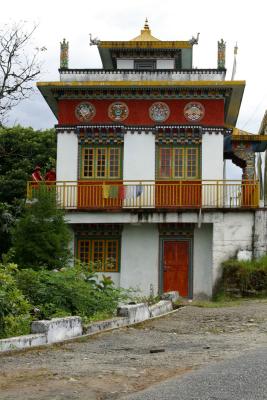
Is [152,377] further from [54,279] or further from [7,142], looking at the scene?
[7,142]

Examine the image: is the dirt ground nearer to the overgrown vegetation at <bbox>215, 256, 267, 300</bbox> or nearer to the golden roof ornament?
the overgrown vegetation at <bbox>215, 256, 267, 300</bbox>

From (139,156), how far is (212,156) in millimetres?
2571

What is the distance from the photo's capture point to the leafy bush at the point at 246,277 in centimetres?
2122

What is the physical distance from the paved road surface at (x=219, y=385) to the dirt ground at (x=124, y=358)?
1.13ft

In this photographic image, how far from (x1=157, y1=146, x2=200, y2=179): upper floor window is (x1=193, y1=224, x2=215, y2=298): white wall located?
2.03m

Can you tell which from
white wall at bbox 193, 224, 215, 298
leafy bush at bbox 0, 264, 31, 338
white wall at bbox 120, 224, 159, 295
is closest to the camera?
leafy bush at bbox 0, 264, 31, 338

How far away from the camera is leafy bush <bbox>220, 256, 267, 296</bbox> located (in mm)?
21219

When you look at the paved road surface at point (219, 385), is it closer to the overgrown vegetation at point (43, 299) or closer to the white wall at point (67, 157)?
the overgrown vegetation at point (43, 299)

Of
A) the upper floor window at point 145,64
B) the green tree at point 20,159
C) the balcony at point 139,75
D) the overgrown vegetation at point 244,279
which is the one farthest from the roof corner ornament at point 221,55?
the green tree at point 20,159

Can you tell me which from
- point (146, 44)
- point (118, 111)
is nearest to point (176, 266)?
point (118, 111)

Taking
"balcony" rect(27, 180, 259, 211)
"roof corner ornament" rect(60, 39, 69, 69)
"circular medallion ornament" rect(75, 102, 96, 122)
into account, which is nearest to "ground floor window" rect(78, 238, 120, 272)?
"balcony" rect(27, 180, 259, 211)

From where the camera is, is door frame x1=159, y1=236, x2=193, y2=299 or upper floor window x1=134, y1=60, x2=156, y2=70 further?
upper floor window x1=134, y1=60, x2=156, y2=70

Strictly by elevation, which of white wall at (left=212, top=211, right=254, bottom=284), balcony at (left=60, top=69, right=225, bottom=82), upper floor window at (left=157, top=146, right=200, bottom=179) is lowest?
white wall at (left=212, top=211, right=254, bottom=284)

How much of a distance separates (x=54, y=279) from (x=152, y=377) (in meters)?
6.58
